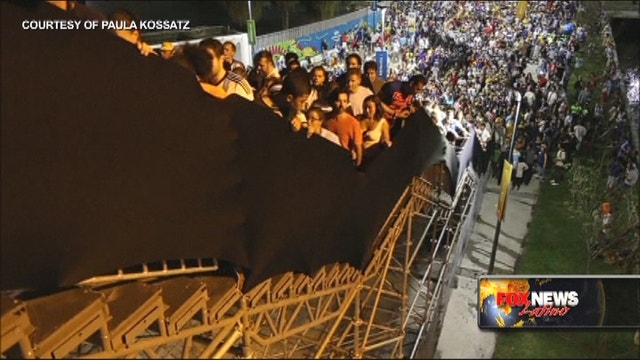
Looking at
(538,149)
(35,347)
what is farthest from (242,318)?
(538,149)

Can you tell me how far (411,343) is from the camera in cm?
823

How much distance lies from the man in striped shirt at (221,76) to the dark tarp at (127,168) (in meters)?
0.60

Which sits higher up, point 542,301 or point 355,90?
point 355,90

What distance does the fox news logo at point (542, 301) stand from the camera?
8.13 metres

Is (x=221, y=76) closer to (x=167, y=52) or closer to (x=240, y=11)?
(x=167, y=52)

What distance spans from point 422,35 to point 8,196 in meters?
30.1

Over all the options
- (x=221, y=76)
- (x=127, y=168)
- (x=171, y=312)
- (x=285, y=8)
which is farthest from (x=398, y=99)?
(x=285, y=8)

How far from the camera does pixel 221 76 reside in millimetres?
4309

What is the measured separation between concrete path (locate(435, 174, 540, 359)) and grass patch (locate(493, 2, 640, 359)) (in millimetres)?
217

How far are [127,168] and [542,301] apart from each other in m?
6.81

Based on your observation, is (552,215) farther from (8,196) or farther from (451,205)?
(8,196)

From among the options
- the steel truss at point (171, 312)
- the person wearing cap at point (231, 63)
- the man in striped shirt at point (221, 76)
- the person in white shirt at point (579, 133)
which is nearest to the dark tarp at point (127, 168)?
the steel truss at point (171, 312)

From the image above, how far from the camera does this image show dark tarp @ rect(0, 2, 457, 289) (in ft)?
9.88

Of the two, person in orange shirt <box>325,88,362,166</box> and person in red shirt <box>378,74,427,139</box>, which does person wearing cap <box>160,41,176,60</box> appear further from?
person in red shirt <box>378,74,427,139</box>
